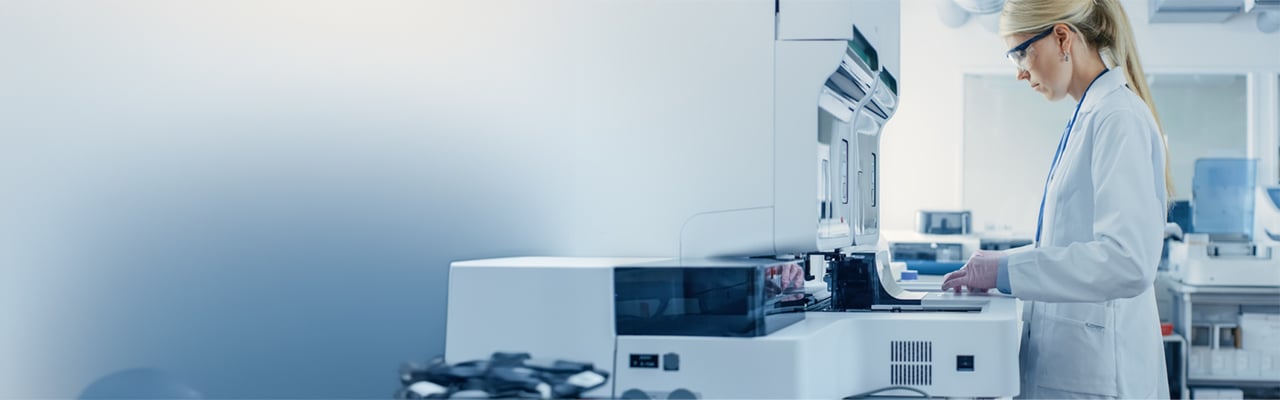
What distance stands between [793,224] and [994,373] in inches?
14.3

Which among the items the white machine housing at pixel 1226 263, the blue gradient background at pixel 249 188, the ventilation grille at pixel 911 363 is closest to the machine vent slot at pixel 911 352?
→ the ventilation grille at pixel 911 363

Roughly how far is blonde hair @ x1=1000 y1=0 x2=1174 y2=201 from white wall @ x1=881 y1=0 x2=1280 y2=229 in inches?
131

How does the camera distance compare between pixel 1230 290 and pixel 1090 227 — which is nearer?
pixel 1090 227

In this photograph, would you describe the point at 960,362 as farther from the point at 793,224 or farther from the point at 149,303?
the point at 149,303

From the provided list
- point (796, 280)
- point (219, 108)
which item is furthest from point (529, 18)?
point (796, 280)

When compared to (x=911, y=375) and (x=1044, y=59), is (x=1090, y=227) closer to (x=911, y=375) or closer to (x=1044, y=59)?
(x=1044, y=59)

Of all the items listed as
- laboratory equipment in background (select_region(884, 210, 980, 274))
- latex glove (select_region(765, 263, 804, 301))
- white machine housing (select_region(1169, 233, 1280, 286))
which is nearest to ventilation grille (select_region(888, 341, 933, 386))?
latex glove (select_region(765, 263, 804, 301))

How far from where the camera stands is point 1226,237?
455 cm

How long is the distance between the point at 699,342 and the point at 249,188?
103cm

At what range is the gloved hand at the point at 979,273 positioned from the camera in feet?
5.67

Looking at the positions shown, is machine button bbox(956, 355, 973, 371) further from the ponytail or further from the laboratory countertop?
the laboratory countertop

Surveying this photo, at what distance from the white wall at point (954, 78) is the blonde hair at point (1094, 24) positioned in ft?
10.9

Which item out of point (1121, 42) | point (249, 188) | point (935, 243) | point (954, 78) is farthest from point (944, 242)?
point (249, 188)

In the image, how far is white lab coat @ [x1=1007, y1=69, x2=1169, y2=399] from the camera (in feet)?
5.33
